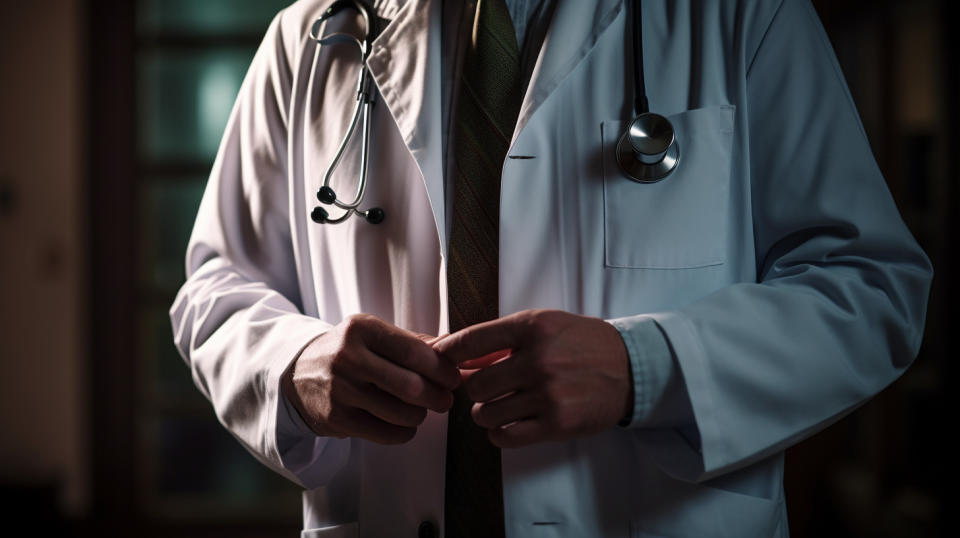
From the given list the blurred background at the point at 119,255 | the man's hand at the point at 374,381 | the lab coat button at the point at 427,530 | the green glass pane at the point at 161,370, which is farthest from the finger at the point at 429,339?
the green glass pane at the point at 161,370

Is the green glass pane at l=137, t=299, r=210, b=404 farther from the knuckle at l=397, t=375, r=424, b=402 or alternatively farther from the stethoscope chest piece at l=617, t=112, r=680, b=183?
the stethoscope chest piece at l=617, t=112, r=680, b=183

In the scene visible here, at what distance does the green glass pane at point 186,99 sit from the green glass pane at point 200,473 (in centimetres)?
112

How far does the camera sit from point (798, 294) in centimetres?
65

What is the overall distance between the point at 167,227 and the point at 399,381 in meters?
2.44

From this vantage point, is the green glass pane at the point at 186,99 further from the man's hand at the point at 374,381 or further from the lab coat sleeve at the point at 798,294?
the lab coat sleeve at the point at 798,294

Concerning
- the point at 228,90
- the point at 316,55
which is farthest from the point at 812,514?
the point at 228,90

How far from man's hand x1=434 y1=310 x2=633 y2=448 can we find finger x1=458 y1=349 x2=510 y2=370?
1.4 inches

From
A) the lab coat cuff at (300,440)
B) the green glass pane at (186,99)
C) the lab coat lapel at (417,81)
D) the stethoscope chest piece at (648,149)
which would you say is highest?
the green glass pane at (186,99)

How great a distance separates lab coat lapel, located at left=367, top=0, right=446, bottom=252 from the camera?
755mm

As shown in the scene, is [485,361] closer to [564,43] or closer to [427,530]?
[427,530]

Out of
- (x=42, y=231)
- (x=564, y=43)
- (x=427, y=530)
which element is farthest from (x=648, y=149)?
(x=42, y=231)

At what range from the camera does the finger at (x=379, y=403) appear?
65 centimetres

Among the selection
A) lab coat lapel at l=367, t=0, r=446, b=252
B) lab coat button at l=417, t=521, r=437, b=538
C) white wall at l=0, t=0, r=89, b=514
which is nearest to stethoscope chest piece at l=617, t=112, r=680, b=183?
lab coat lapel at l=367, t=0, r=446, b=252

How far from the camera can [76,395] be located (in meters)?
2.60
